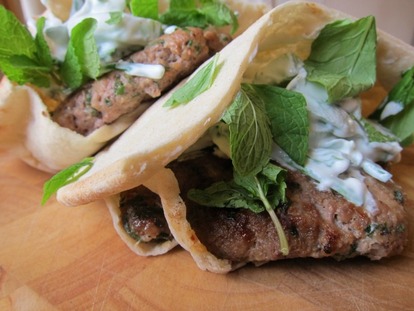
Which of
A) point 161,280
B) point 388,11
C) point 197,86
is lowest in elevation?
point 388,11

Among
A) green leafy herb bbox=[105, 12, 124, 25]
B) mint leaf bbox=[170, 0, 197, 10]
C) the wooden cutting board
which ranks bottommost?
the wooden cutting board

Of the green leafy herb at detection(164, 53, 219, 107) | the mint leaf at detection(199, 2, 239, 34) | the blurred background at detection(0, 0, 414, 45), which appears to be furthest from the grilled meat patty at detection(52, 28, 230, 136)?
the blurred background at detection(0, 0, 414, 45)

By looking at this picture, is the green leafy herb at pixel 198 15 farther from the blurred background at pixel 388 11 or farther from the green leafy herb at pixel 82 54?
the blurred background at pixel 388 11

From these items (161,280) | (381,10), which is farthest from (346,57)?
(381,10)

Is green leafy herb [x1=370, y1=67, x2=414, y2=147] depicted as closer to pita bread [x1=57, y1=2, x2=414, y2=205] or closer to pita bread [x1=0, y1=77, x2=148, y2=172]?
pita bread [x1=57, y1=2, x2=414, y2=205]

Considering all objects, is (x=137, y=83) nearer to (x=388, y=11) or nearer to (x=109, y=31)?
(x=109, y=31)

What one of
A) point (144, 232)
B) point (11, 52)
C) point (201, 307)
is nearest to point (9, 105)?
point (11, 52)
